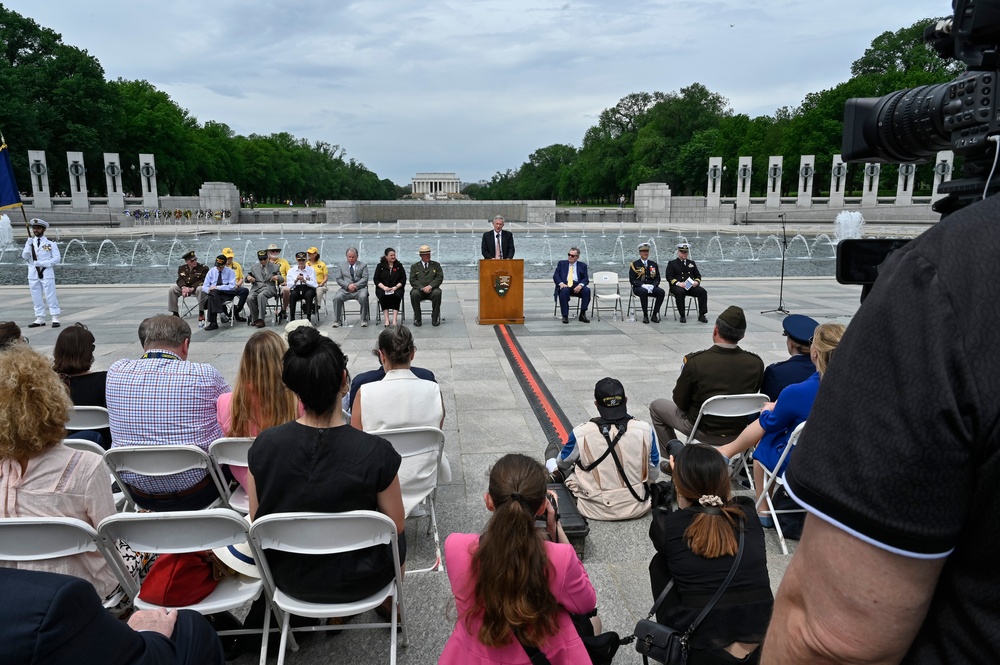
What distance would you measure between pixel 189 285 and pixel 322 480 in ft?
37.3

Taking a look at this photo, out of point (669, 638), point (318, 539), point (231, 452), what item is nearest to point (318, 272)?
point (231, 452)

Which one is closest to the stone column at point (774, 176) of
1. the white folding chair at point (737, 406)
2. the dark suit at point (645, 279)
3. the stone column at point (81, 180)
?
the dark suit at point (645, 279)

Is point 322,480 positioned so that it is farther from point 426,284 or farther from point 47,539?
point 426,284

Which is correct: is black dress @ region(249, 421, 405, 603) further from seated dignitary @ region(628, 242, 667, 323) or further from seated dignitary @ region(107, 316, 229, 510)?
seated dignitary @ region(628, 242, 667, 323)

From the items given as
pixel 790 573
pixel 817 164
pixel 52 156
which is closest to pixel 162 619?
pixel 790 573

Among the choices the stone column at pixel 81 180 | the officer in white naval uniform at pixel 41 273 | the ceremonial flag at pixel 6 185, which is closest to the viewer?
the officer in white naval uniform at pixel 41 273

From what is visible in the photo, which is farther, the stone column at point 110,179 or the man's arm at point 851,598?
the stone column at point 110,179

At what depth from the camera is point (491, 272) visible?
12508 millimetres

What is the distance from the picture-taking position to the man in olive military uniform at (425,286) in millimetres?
12664

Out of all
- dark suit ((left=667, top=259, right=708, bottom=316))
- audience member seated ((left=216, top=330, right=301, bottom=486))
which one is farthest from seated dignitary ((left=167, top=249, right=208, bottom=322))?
audience member seated ((left=216, top=330, right=301, bottom=486))

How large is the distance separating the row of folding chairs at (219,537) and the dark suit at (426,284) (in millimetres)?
9695

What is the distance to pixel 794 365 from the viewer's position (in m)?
5.28

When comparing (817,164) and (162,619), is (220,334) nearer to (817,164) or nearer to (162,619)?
(162,619)

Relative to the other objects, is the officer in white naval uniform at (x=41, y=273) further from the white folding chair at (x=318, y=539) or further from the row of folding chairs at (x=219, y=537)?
the white folding chair at (x=318, y=539)
